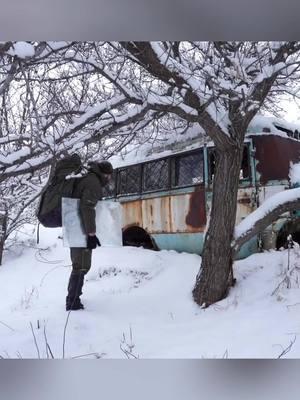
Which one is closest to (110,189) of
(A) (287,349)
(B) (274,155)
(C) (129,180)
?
(C) (129,180)

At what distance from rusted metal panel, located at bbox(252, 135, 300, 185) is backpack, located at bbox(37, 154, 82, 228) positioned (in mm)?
1000

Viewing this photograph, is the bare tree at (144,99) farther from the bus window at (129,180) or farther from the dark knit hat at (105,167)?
the bus window at (129,180)

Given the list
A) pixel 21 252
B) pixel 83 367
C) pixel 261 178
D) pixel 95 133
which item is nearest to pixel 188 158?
pixel 261 178

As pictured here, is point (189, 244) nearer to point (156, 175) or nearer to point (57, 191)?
point (156, 175)

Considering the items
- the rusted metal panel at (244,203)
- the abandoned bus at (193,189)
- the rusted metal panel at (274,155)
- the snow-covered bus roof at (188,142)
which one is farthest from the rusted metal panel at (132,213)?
the rusted metal panel at (274,155)

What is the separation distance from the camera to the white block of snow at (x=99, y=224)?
195 centimetres

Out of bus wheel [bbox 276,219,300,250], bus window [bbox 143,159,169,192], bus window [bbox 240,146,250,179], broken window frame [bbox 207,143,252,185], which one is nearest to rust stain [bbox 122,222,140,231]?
bus window [bbox 143,159,169,192]

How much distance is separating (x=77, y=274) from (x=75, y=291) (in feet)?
0.28

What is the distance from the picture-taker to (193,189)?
7.64ft

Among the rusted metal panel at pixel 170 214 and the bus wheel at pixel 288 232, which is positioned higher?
the rusted metal panel at pixel 170 214

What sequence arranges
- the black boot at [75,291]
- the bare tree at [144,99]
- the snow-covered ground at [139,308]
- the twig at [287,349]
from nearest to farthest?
the twig at [287,349], the snow-covered ground at [139,308], the bare tree at [144,99], the black boot at [75,291]

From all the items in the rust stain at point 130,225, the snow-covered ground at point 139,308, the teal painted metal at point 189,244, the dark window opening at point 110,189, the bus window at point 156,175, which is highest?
the bus window at point 156,175

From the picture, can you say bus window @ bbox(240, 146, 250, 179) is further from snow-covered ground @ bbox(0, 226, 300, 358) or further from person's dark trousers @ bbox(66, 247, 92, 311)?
person's dark trousers @ bbox(66, 247, 92, 311)

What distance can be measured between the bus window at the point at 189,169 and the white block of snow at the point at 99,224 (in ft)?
1.49
